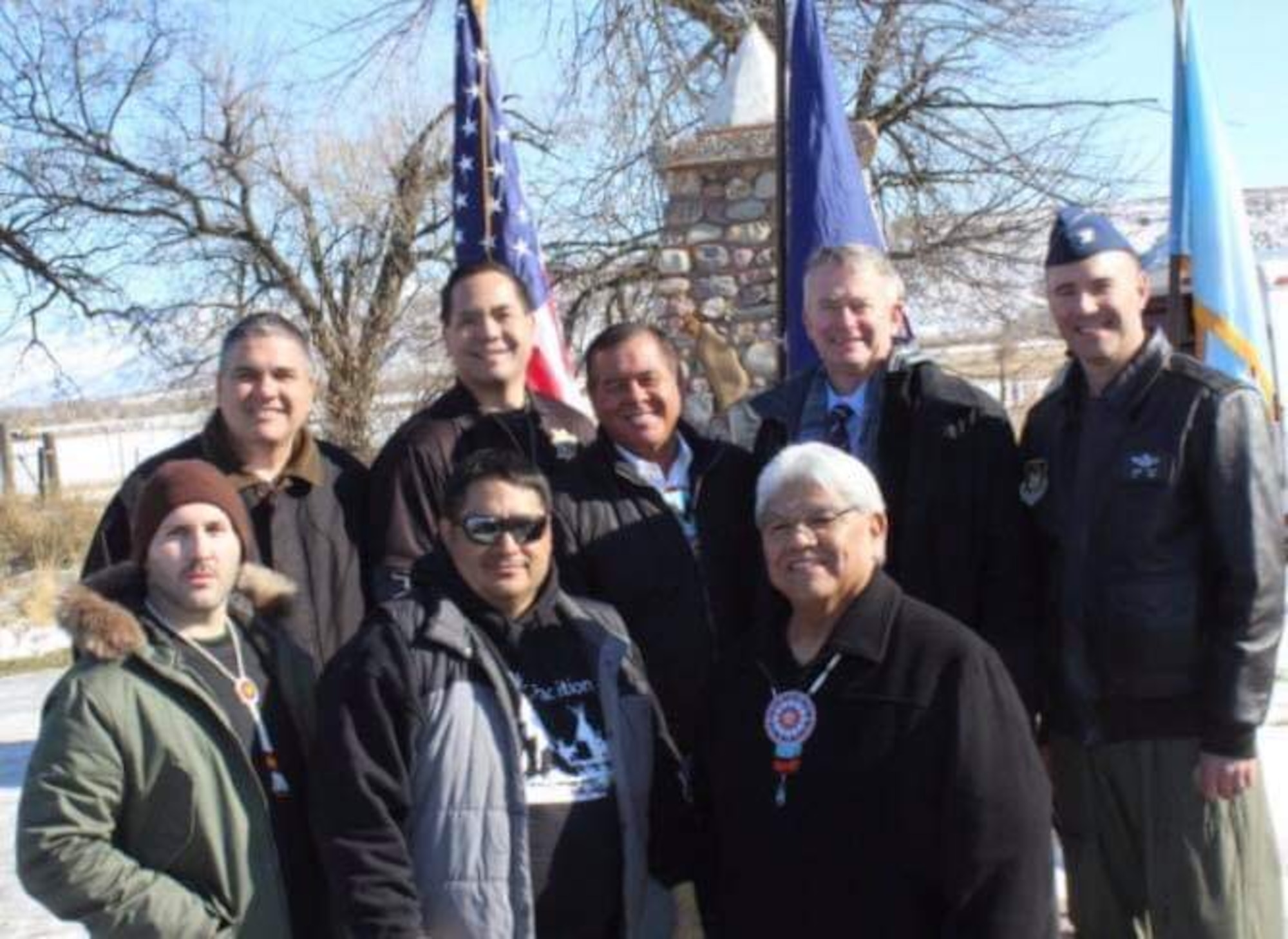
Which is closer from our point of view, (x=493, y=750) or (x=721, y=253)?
(x=493, y=750)

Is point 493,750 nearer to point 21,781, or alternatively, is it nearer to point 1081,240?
point 1081,240

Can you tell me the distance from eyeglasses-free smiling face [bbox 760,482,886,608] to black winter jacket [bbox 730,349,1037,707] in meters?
0.86

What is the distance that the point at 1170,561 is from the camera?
3.12 metres

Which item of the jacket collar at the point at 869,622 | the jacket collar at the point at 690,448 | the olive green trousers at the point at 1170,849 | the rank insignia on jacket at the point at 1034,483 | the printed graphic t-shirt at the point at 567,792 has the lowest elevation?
the olive green trousers at the point at 1170,849

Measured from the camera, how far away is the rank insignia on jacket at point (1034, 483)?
337cm

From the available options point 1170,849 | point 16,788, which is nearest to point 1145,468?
point 1170,849

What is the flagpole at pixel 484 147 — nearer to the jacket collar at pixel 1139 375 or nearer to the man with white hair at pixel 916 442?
the man with white hair at pixel 916 442

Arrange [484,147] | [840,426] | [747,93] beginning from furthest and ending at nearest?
[747,93] < [484,147] < [840,426]

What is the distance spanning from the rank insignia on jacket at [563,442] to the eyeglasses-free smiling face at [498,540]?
862mm

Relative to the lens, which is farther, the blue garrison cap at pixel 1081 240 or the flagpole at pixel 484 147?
the flagpole at pixel 484 147

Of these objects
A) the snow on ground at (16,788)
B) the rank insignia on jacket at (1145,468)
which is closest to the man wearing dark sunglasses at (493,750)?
the rank insignia on jacket at (1145,468)

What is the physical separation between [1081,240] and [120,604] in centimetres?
231

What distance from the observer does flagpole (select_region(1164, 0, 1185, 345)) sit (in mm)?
6234

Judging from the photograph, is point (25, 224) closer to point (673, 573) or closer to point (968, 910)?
point (673, 573)
